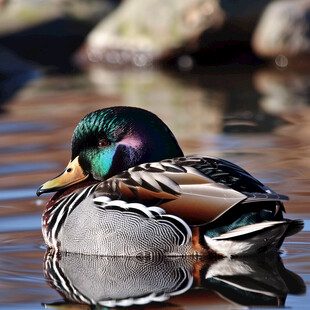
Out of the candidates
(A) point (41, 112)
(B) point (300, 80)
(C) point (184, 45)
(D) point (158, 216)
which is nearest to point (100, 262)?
(D) point (158, 216)

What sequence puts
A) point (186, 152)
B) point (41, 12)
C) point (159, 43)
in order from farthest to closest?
point (41, 12) → point (159, 43) → point (186, 152)

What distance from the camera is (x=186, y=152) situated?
9117mm

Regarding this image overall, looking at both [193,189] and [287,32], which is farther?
[287,32]

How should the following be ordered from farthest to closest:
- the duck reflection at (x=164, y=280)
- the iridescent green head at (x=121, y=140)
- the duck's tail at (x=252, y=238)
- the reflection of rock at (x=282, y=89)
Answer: the reflection of rock at (x=282, y=89), the iridescent green head at (x=121, y=140), the duck's tail at (x=252, y=238), the duck reflection at (x=164, y=280)

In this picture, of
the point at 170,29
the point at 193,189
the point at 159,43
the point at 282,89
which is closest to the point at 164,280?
the point at 193,189

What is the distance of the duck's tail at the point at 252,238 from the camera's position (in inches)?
218

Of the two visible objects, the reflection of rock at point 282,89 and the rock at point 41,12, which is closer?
the reflection of rock at point 282,89

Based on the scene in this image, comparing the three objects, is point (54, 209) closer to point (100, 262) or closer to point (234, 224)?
point (100, 262)

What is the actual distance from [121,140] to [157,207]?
28.8 inches

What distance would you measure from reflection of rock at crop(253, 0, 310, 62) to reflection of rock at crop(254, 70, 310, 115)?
0.59 m

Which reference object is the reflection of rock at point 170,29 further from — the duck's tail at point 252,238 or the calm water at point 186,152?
the duck's tail at point 252,238

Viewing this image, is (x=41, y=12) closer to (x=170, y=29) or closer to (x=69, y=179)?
(x=170, y=29)

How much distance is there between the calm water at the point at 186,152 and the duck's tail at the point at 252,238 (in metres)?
0.08

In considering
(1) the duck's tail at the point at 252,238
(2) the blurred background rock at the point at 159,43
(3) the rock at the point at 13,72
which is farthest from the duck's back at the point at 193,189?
(3) the rock at the point at 13,72
